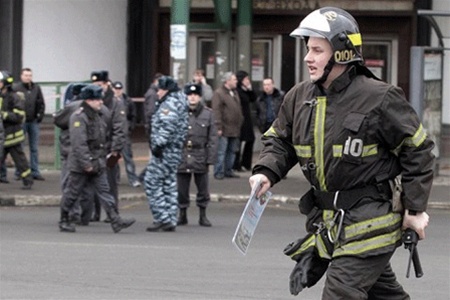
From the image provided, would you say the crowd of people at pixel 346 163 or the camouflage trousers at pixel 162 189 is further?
the camouflage trousers at pixel 162 189

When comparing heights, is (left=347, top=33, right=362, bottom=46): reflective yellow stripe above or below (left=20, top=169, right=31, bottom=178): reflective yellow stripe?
above

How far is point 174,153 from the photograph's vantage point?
14695 millimetres

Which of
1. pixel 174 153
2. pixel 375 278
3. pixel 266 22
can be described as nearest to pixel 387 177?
pixel 375 278

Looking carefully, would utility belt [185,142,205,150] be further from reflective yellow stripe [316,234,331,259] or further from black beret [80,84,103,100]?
reflective yellow stripe [316,234,331,259]

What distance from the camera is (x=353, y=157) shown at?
20.7 feet

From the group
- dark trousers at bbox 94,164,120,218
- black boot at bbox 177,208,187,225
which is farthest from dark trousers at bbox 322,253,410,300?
dark trousers at bbox 94,164,120,218

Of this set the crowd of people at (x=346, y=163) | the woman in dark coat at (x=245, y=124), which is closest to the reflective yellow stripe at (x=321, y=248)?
the crowd of people at (x=346, y=163)

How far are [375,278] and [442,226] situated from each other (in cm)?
970

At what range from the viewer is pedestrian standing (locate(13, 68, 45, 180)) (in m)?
20.1

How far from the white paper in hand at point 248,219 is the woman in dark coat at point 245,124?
1493 centimetres

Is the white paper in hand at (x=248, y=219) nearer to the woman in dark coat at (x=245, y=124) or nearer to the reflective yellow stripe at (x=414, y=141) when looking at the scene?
the reflective yellow stripe at (x=414, y=141)

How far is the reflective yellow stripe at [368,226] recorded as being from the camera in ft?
20.9

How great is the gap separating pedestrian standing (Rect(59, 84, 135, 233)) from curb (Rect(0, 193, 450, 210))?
3.38 metres

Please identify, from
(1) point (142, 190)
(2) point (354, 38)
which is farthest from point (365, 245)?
(1) point (142, 190)
